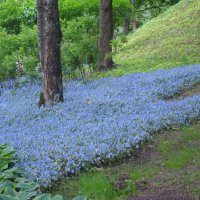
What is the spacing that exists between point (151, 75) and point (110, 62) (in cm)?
335

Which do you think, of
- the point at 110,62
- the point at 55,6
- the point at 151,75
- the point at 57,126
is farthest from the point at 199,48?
the point at 57,126

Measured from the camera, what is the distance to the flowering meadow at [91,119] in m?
5.59

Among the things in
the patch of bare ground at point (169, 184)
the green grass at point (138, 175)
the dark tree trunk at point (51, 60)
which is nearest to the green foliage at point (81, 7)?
the dark tree trunk at point (51, 60)

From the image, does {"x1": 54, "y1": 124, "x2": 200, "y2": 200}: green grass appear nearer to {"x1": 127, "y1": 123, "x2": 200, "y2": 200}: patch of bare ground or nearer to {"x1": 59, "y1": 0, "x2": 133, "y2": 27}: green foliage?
{"x1": 127, "y1": 123, "x2": 200, "y2": 200}: patch of bare ground

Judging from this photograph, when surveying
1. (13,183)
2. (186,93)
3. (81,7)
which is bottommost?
(186,93)

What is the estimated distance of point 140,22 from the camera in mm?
37969

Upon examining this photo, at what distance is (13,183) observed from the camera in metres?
4.66

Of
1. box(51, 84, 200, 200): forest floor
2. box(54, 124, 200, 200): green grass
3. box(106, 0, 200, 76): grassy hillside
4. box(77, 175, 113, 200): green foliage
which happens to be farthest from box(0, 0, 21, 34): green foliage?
box(77, 175, 113, 200): green foliage

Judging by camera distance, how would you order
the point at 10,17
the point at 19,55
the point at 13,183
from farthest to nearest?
the point at 10,17 < the point at 19,55 < the point at 13,183

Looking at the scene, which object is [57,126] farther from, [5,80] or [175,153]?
[5,80]

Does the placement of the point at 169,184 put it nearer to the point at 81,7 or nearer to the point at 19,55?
the point at 19,55

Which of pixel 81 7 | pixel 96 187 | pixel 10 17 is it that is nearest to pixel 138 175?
pixel 96 187

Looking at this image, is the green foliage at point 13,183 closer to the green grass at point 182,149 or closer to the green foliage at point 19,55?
the green grass at point 182,149

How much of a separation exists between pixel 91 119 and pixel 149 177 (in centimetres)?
249
